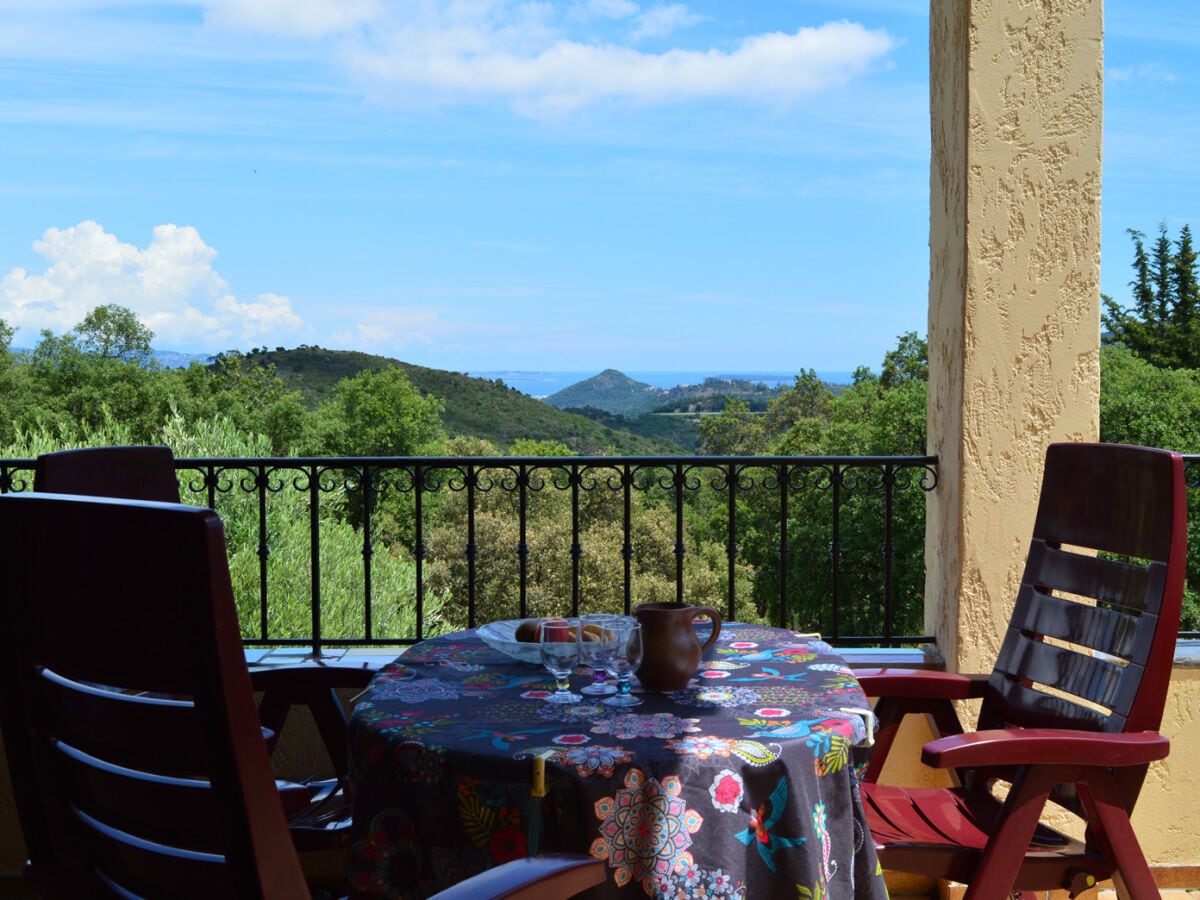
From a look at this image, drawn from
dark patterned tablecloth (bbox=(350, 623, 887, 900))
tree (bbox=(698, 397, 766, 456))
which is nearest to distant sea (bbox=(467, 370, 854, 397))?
tree (bbox=(698, 397, 766, 456))

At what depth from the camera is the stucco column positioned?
265 cm

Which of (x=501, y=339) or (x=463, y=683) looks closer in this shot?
(x=463, y=683)

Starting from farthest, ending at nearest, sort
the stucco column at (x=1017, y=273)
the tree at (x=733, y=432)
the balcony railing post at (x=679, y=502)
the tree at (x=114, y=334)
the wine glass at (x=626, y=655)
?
the tree at (x=733, y=432) → the tree at (x=114, y=334) → the balcony railing post at (x=679, y=502) → the stucco column at (x=1017, y=273) → the wine glass at (x=626, y=655)

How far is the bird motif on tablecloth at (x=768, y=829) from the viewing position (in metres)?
1.28

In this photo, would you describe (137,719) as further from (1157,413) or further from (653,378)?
(653,378)

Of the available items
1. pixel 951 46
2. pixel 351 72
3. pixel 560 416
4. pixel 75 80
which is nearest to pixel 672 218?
pixel 351 72

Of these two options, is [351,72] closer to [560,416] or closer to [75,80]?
[75,80]

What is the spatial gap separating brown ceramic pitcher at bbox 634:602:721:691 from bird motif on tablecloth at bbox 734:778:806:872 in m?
0.29

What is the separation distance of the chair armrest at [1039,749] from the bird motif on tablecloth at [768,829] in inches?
15.2

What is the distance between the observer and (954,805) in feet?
6.40

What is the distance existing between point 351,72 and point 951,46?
36689mm

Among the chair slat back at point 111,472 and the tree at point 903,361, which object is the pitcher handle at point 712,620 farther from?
the tree at point 903,361

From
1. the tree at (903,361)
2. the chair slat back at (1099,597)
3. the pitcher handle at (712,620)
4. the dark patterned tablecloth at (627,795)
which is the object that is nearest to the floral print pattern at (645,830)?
the dark patterned tablecloth at (627,795)

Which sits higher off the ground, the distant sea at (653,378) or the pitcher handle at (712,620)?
the distant sea at (653,378)
